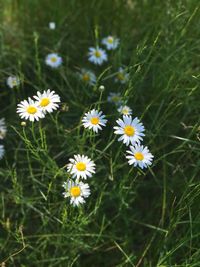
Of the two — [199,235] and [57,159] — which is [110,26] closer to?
[57,159]

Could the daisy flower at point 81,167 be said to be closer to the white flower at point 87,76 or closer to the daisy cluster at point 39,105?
the daisy cluster at point 39,105

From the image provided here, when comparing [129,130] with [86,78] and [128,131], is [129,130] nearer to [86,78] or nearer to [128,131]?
[128,131]

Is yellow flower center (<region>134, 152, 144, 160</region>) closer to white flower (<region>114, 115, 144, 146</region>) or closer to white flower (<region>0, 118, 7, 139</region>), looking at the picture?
white flower (<region>114, 115, 144, 146</region>)

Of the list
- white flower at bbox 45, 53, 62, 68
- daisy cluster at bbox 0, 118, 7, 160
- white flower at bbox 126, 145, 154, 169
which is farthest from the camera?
white flower at bbox 45, 53, 62, 68

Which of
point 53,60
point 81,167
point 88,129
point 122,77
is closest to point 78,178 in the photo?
point 81,167

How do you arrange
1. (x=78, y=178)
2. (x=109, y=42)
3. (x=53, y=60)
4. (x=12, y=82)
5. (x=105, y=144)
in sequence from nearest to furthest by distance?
(x=78, y=178)
(x=105, y=144)
(x=12, y=82)
(x=53, y=60)
(x=109, y=42)

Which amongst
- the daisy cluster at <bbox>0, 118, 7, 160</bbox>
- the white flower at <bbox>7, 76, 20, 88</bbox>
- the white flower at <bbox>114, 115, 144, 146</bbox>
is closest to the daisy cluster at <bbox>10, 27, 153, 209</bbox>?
the white flower at <bbox>114, 115, 144, 146</bbox>
